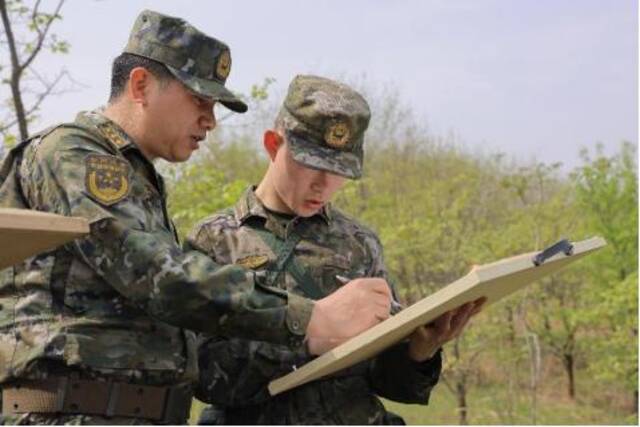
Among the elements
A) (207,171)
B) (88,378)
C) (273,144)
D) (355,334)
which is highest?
(273,144)

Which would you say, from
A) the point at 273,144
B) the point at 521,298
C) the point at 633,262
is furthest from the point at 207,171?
the point at 633,262

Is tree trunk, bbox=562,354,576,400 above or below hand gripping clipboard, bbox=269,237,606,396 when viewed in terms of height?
below

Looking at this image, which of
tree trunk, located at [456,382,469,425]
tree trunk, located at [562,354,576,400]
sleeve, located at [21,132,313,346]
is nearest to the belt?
sleeve, located at [21,132,313,346]

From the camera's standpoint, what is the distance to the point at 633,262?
20.9 metres

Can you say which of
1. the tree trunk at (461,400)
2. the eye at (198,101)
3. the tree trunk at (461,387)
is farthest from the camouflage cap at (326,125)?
the tree trunk at (461,400)

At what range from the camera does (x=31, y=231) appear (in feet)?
6.59

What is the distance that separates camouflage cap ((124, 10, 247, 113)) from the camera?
2.78 metres

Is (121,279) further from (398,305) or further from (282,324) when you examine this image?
(398,305)

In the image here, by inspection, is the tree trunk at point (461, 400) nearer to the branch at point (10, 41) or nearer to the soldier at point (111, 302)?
the branch at point (10, 41)

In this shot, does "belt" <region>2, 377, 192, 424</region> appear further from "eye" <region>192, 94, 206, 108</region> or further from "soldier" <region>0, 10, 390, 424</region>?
"eye" <region>192, 94, 206, 108</region>

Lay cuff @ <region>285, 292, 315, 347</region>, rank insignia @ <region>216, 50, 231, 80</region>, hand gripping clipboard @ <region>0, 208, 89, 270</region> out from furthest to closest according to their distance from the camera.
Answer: rank insignia @ <region>216, 50, 231, 80</region> < cuff @ <region>285, 292, 315, 347</region> < hand gripping clipboard @ <region>0, 208, 89, 270</region>

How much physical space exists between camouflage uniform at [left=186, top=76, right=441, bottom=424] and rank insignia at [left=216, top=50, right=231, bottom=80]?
36 cm

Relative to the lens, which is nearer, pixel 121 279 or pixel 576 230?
pixel 121 279

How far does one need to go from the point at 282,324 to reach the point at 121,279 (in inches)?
15.6
